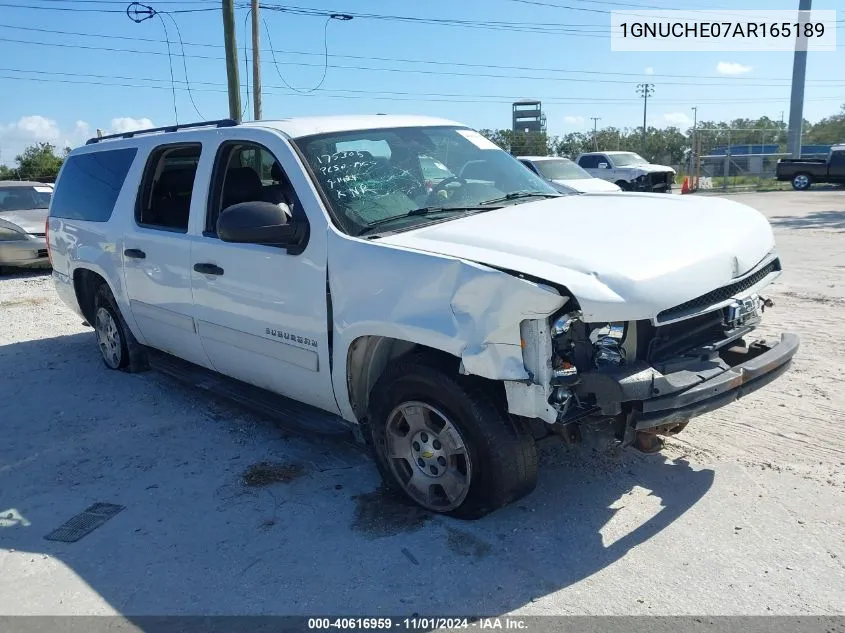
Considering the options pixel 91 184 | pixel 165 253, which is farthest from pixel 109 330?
pixel 165 253

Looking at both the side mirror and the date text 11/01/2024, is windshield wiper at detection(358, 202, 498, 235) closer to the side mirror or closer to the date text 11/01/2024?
the side mirror

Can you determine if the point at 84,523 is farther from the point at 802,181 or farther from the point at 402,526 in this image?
the point at 802,181

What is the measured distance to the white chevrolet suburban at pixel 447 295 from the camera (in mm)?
2996

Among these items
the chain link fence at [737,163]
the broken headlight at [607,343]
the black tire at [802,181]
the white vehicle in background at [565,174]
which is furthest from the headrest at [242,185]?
the chain link fence at [737,163]

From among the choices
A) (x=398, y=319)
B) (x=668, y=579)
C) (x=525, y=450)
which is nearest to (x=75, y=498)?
(x=398, y=319)

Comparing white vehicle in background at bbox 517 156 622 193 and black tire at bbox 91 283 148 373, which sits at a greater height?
white vehicle in background at bbox 517 156 622 193

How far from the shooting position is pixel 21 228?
1219 cm

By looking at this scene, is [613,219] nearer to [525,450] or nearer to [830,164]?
[525,450]

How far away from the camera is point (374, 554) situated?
11.0 ft

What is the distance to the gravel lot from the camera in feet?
9.98

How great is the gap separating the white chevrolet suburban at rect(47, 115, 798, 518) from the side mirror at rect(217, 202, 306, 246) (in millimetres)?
12

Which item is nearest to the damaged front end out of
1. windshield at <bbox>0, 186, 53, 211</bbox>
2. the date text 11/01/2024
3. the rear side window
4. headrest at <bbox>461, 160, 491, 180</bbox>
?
the date text 11/01/2024

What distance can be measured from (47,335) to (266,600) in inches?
247

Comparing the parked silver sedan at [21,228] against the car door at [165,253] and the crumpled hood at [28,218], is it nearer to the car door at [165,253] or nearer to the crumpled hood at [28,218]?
the crumpled hood at [28,218]
